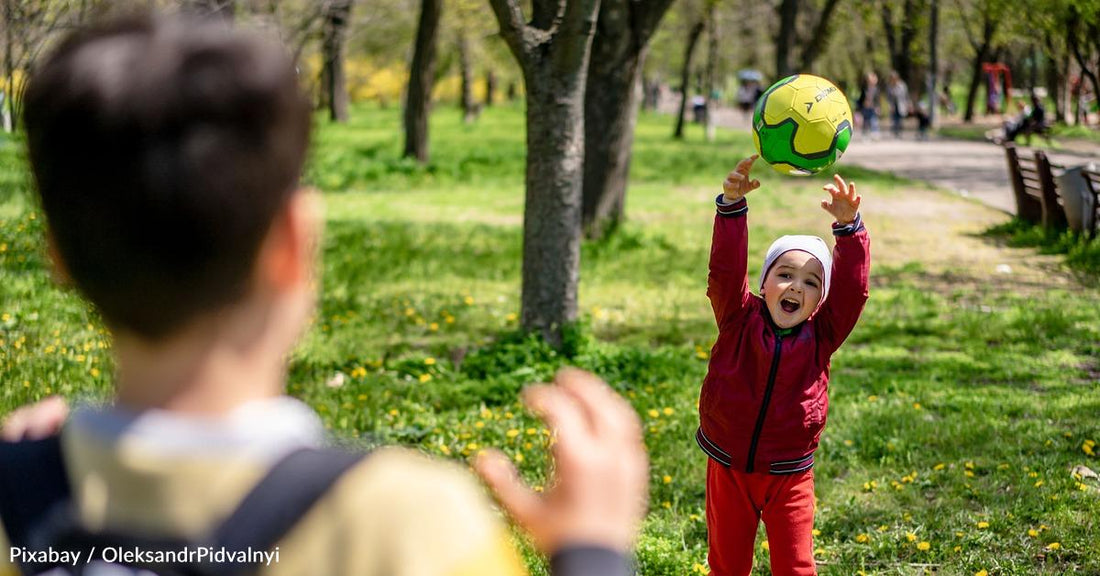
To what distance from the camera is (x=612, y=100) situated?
11.7 m

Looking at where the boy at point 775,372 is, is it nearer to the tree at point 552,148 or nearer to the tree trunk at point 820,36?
the tree at point 552,148

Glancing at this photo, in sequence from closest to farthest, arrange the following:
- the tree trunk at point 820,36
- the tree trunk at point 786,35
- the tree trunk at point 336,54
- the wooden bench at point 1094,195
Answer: the wooden bench at point 1094,195 < the tree trunk at point 336,54 < the tree trunk at point 820,36 < the tree trunk at point 786,35

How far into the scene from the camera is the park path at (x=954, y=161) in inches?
722

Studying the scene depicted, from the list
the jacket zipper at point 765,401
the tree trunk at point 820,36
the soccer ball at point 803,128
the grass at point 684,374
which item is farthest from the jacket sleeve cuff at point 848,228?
the tree trunk at point 820,36

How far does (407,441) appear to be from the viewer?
5.91 meters

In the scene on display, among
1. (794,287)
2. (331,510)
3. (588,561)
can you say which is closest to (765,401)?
(794,287)

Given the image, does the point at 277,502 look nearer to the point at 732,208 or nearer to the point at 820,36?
the point at 732,208

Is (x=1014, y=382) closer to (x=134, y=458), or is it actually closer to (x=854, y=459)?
(x=854, y=459)

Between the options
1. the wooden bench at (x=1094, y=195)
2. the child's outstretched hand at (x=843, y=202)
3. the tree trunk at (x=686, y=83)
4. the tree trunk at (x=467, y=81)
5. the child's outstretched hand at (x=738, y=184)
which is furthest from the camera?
the tree trunk at (x=467, y=81)

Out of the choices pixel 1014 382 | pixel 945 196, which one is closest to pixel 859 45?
pixel 945 196

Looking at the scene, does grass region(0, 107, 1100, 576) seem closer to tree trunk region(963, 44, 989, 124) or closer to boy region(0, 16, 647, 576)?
boy region(0, 16, 647, 576)

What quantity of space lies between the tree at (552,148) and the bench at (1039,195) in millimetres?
7216

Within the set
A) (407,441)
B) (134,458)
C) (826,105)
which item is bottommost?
(407,441)

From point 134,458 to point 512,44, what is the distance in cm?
635
